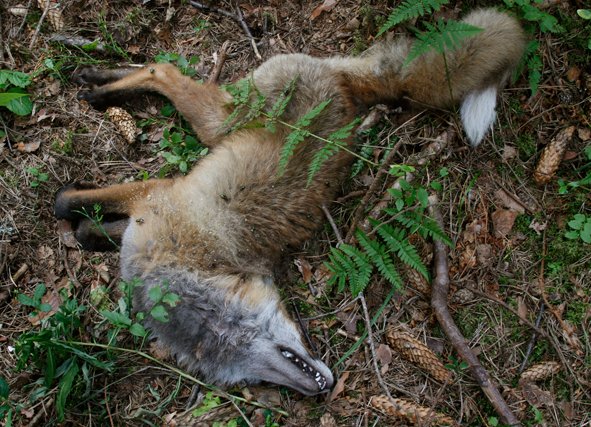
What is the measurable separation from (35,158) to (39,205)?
1.72ft

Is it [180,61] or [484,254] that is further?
[180,61]

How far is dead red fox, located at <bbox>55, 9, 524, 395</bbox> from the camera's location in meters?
4.44

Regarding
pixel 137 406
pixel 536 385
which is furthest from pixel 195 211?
pixel 536 385

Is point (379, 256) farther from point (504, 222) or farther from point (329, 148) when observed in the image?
point (504, 222)

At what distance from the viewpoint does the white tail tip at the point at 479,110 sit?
4562mm

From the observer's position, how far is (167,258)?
453 centimetres

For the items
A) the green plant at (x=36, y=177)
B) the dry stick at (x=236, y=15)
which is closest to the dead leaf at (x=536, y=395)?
the dry stick at (x=236, y=15)

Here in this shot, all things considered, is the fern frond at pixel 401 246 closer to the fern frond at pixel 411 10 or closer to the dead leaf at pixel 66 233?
the fern frond at pixel 411 10

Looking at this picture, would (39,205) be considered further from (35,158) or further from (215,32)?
(215,32)

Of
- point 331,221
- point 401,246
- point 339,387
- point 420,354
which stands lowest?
point 339,387

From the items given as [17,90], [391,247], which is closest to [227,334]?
[391,247]

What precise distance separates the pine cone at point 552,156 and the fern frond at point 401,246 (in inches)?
61.6

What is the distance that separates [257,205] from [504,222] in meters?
2.41

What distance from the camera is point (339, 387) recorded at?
179 inches
